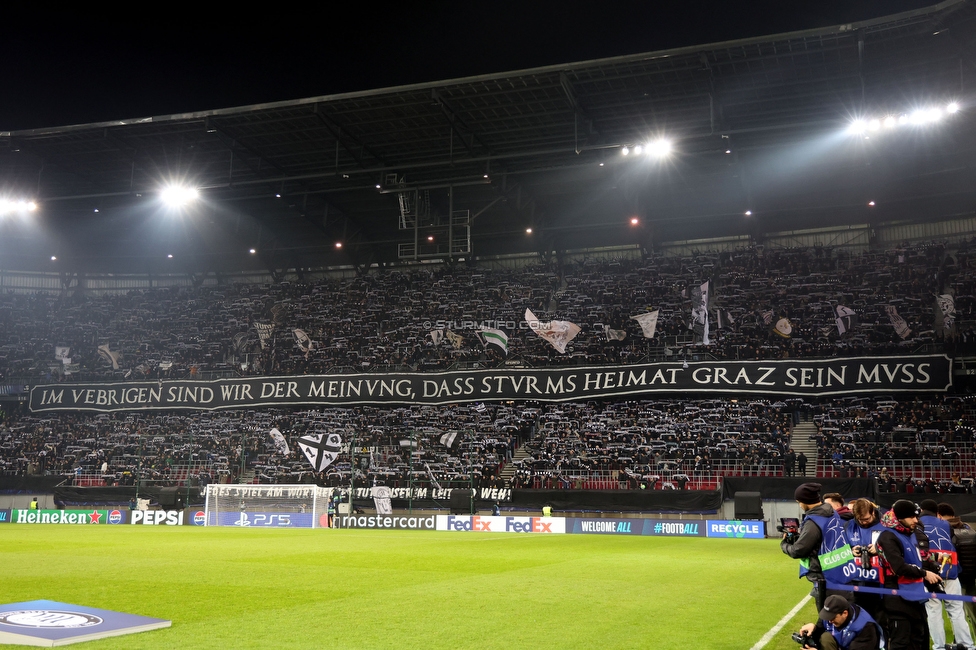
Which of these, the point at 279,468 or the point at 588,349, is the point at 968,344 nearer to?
the point at 588,349

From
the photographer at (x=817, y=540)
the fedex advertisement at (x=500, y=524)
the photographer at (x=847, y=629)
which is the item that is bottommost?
the fedex advertisement at (x=500, y=524)

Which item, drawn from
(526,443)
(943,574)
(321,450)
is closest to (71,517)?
(321,450)

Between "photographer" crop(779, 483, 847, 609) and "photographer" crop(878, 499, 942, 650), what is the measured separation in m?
0.38

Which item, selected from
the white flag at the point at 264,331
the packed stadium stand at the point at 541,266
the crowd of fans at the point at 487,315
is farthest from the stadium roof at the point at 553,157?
the white flag at the point at 264,331

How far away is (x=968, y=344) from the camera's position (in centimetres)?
3541

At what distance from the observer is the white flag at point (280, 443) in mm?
40750

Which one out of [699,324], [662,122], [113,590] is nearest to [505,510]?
[699,324]

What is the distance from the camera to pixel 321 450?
3862 centimetres

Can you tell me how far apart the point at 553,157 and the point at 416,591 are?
28565 mm

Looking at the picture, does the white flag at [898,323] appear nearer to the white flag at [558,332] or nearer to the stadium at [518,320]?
the stadium at [518,320]

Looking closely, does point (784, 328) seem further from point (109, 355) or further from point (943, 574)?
Result: point (109, 355)

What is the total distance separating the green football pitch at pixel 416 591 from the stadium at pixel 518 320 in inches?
16.8

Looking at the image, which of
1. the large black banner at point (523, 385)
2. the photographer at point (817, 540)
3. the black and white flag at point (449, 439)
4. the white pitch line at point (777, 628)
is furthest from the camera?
the black and white flag at point (449, 439)

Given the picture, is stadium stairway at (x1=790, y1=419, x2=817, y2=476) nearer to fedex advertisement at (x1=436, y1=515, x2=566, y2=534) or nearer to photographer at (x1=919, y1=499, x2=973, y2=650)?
fedex advertisement at (x1=436, y1=515, x2=566, y2=534)
